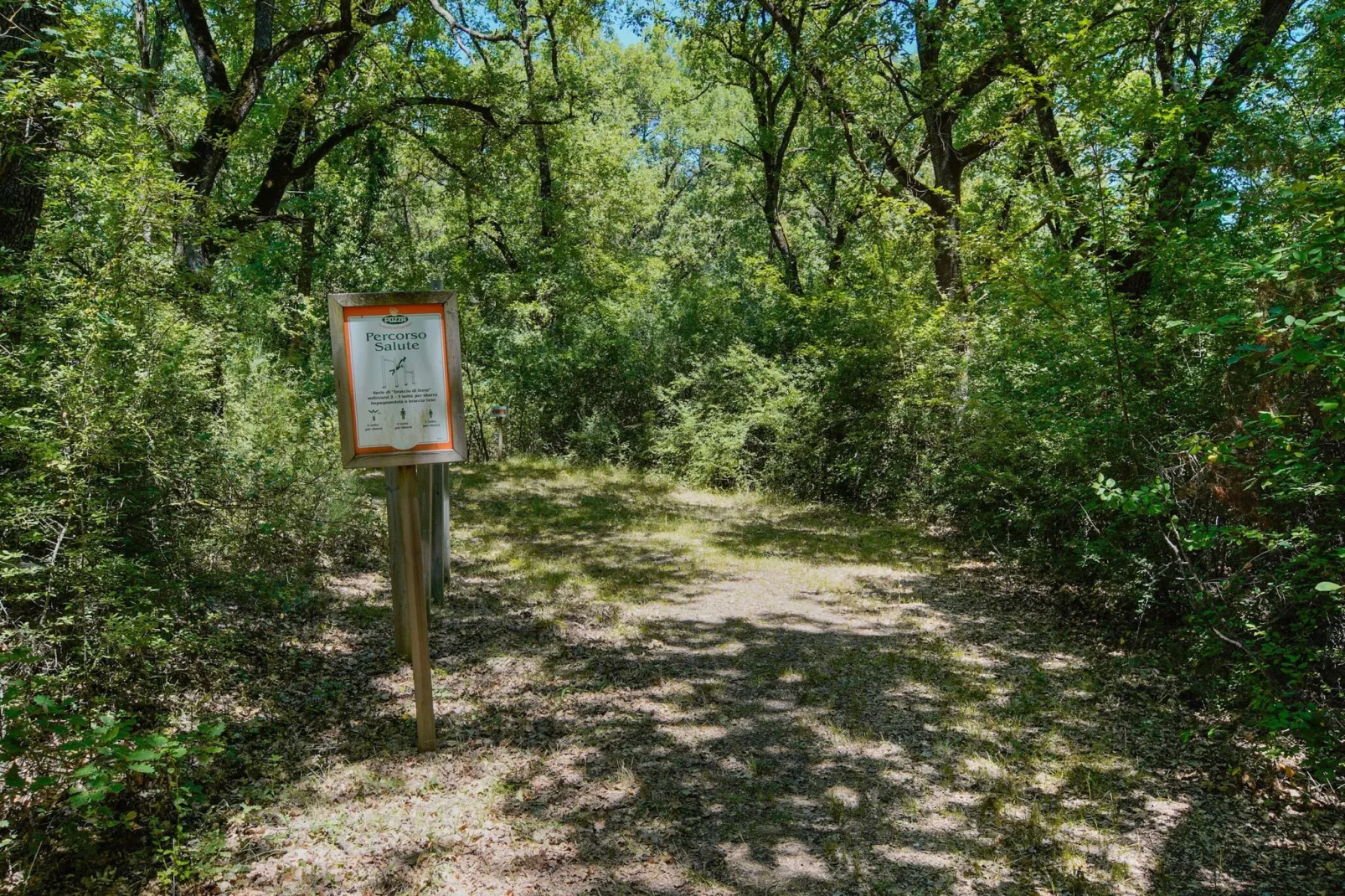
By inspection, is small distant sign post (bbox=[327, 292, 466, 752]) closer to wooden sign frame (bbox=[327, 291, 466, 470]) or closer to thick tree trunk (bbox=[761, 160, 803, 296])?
wooden sign frame (bbox=[327, 291, 466, 470])

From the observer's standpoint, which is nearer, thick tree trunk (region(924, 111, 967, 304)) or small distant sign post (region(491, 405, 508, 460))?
thick tree trunk (region(924, 111, 967, 304))

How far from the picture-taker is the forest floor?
338cm

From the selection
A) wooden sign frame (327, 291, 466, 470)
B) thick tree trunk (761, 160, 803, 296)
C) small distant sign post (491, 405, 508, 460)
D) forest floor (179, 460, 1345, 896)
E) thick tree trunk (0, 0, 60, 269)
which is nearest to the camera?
forest floor (179, 460, 1345, 896)

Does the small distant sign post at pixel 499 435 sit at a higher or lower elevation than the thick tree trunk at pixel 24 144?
lower

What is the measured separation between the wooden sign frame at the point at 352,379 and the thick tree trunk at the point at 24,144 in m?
1.58

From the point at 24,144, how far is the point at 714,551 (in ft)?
23.5

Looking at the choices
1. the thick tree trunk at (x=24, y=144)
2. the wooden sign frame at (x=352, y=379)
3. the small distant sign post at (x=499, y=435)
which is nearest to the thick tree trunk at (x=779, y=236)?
the small distant sign post at (x=499, y=435)

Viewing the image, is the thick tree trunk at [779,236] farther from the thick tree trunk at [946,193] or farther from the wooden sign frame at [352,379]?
the wooden sign frame at [352,379]

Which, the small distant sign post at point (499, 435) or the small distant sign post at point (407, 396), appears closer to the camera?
the small distant sign post at point (407, 396)

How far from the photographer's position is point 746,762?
4.34 m

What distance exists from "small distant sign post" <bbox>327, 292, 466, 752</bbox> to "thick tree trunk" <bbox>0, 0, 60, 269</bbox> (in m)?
1.65

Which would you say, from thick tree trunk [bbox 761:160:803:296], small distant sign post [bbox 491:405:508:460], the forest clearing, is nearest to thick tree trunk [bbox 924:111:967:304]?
the forest clearing

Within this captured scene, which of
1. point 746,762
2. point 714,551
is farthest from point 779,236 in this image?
point 746,762

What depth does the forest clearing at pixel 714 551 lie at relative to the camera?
3455mm
